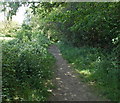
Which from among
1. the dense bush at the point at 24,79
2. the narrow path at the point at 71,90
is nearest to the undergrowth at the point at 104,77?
the narrow path at the point at 71,90

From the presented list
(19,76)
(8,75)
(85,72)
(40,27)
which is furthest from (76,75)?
(40,27)

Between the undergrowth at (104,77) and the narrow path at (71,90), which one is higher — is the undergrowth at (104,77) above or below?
above

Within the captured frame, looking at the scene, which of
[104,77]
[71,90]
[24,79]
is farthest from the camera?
[104,77]

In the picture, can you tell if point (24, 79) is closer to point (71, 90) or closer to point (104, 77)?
point (71, 90)

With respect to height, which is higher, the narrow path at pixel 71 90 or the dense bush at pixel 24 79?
the dense bush at pixel 24 79

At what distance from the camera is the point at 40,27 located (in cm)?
2981

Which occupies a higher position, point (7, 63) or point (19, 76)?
point (7, 63)

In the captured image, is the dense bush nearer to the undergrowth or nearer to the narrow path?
the narrow path

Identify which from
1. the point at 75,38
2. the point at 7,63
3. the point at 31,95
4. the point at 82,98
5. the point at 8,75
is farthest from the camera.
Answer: the point at 75,38

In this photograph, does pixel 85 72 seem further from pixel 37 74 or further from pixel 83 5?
pixel 83 5

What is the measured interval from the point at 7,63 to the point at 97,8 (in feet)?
16.5

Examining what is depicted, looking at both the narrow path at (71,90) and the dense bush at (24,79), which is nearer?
the dense bush at (24,79)

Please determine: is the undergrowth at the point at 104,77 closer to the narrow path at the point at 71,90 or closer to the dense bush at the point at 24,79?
the narrow path at the point at 71,90

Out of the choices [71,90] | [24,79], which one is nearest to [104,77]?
[71,90]
